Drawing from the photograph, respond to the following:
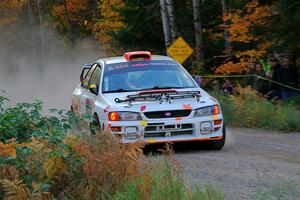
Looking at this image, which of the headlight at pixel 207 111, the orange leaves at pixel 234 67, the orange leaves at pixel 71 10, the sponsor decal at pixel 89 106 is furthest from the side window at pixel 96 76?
the orange leaves at pixel 71 10

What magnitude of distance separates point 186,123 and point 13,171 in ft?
15.5

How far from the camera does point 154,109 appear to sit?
1077 centimetres

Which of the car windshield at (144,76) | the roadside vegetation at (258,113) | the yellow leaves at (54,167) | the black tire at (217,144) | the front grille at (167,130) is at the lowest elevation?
the roadside vegetation at (258,113)

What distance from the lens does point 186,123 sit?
427 inches

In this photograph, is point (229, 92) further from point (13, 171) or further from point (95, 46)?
point (95, 46)

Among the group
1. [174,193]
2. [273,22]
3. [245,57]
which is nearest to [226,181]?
[174,193]

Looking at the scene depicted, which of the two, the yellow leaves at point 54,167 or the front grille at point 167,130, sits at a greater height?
the yellow leaves at point 54,167

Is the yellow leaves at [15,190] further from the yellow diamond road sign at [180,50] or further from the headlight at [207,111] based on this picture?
the yellow diamond road sign at [180,50]

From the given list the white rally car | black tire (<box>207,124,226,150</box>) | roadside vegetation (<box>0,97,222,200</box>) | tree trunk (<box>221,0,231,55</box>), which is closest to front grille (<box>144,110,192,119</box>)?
the white rally car

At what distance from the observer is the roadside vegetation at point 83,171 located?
627 cm

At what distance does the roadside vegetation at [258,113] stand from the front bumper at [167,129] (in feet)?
12.8

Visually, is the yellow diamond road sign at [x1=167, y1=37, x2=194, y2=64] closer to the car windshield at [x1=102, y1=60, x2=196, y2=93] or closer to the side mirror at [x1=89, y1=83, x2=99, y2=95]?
the car windshield at [x1=102, y1=60, x2=196, y2=93]

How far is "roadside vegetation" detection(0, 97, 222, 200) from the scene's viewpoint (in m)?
6.27

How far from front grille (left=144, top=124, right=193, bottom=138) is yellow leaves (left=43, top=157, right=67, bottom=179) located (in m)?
3.74
